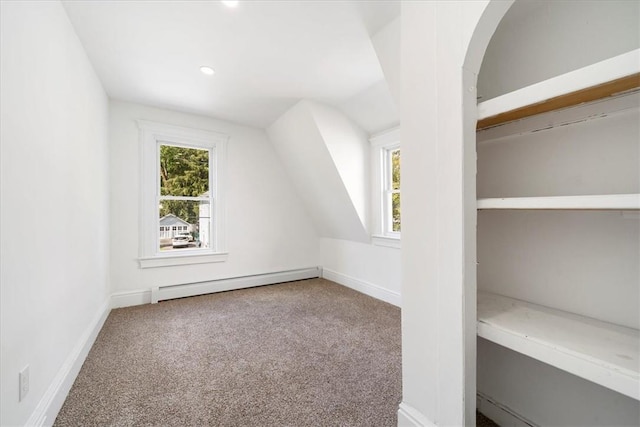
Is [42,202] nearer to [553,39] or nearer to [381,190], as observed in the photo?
[553,39]

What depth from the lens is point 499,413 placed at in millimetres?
1369

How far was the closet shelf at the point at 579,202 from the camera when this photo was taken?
0.72 meters

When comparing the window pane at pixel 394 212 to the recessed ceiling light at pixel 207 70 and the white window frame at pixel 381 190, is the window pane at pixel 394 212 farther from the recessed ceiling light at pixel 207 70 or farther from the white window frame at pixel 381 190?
the recessed ceiling light at pixel 207 70

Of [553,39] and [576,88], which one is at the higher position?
[553,39]

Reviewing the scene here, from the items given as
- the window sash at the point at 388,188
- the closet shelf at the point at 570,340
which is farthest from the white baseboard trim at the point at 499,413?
the window sash at the point at 388,188

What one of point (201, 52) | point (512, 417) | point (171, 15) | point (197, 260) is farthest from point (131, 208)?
point (512, 417)

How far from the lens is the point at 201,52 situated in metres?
2.27

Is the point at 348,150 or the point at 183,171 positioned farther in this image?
the point at 183,171

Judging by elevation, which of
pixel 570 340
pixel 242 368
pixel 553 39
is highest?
pixel 553 39

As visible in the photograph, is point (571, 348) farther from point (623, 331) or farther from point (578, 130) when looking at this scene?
point (578, 130)

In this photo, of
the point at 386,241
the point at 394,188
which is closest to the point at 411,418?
the point at 386,241

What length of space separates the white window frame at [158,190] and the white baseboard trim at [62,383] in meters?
1.19

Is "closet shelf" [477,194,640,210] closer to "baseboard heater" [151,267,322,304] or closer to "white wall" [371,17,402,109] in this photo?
"white wall" [371,17,402,109]

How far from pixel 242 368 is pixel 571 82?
2.30 m
